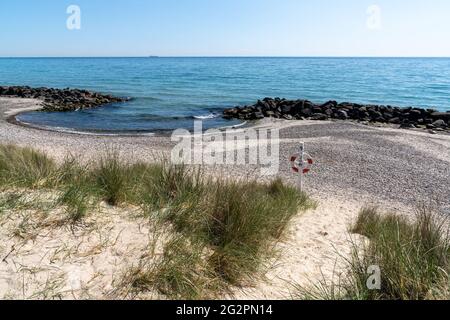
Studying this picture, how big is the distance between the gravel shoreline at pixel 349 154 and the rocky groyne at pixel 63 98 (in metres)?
6.45

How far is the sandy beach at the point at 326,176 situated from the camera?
4.12 m

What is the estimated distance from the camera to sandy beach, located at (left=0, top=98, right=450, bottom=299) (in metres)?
4.12

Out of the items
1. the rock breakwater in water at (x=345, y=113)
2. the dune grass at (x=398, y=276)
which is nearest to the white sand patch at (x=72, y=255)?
the dune grass at (x=398, y=276)

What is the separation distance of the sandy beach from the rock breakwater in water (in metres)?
2.45

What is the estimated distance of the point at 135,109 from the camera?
28.5 m

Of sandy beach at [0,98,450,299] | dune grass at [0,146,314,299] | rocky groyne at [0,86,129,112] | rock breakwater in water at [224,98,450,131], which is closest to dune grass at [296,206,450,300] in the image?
sandy beach at [0,98,450,299]

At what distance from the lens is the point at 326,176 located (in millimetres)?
11602

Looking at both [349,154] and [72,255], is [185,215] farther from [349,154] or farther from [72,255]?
[349,154]

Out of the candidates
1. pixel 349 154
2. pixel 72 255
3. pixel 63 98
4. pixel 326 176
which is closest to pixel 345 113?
pixel 349 154

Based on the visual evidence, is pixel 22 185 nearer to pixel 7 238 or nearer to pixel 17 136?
pixel 7 238

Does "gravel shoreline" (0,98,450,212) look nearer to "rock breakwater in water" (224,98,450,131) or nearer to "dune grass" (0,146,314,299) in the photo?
"dune grass" (0,146,314,299)

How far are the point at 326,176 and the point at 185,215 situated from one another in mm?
8010
